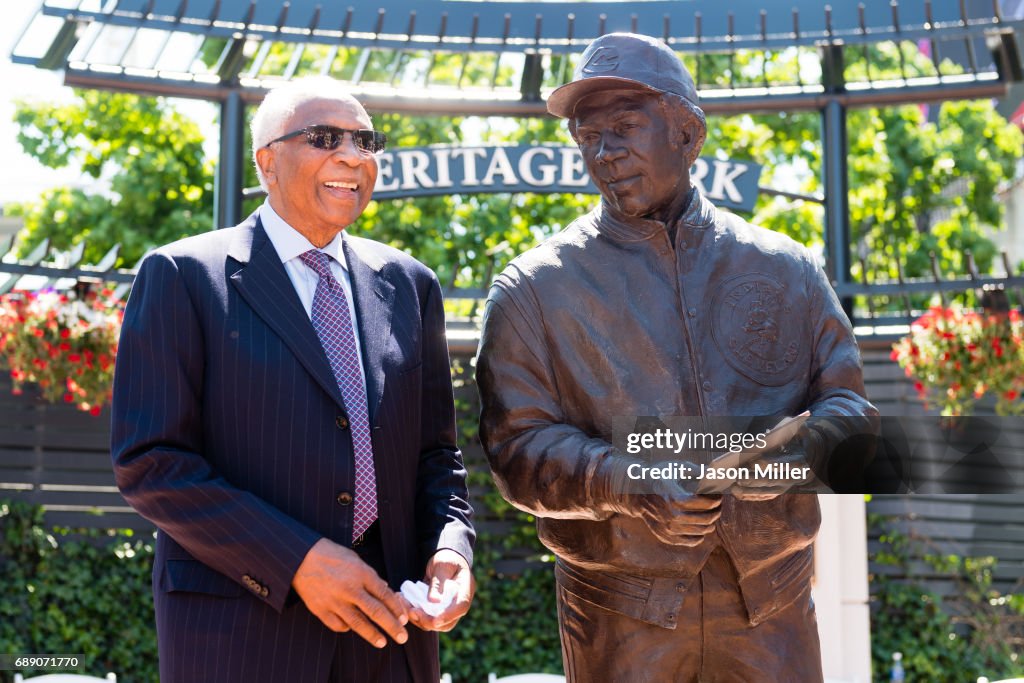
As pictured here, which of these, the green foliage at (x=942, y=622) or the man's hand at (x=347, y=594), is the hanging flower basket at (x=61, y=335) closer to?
the green foliage at (x=942, y=622)

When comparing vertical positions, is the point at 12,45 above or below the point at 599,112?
above

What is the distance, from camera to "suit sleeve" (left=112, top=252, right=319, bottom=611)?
2447mm

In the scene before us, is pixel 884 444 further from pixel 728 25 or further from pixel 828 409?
pixel 728 25

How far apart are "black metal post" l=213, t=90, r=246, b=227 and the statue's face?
542cm

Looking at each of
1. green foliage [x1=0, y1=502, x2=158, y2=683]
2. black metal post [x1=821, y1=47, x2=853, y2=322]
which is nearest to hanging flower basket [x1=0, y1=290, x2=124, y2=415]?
green foliage [x1=0, y1=502, x2=158, y2=683]

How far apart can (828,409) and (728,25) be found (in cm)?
599

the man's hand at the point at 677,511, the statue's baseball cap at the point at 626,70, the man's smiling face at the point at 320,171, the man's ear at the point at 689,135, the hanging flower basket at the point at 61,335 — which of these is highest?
the hanging flower basket at the point at 61,335

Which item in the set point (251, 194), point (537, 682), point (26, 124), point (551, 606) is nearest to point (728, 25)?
point (251, 194)

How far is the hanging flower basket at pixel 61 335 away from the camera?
7.54 m

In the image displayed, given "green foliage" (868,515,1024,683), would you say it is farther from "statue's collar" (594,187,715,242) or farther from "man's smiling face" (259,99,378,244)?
"man's smiling face" (259,99,378,244)

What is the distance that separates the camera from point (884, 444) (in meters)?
2.76

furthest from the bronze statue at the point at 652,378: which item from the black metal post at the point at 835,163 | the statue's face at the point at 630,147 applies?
the black metal post at the point at 835,163

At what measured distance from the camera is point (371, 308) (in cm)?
283

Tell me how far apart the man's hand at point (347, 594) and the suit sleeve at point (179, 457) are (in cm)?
3
